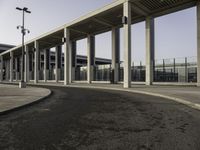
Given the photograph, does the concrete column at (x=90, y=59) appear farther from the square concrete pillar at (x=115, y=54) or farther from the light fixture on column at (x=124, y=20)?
the light fixture on column at (x=124, y=20)

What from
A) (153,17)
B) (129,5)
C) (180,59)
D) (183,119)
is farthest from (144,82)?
(183,119)

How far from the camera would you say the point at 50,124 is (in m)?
5.85

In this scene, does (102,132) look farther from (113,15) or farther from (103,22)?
(103,22)

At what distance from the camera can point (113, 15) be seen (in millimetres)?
28562

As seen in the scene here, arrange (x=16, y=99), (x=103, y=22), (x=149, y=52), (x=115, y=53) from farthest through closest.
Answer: (x=115, y=53) < (x=103, y=22) < (x=149, y=52) < (x=16, y=99)

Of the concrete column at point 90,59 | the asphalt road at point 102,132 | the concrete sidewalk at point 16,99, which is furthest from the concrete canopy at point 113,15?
the asphalt road at point 102,132

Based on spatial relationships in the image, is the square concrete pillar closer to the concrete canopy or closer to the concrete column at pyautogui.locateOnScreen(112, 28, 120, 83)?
the concrete column at pyautogui.locateOnScreen(112, 28, 120, 83)

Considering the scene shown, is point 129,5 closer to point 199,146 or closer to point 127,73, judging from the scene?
point 127,73

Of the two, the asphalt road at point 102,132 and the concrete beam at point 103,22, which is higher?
the concrete beam at point 103,22

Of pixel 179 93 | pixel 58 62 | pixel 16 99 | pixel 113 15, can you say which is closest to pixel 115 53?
pixel 113 15

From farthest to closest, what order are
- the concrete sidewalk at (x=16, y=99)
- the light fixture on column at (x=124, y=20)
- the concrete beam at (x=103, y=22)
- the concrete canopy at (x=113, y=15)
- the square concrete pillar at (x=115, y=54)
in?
the square concrete pillar at (x=115, y=54), the concrete beam at (x=103, y=22), the concrete canopy at (x=113, y=15), the light fixture on column at (x=124, y=20), the concrete sidewalk at (x=16, y=99)

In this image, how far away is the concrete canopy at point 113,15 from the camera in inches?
958

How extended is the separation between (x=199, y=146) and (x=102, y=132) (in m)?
2.21

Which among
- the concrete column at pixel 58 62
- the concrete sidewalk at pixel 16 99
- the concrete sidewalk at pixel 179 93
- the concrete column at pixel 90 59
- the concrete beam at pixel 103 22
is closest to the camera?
the concrete sidewalk at pixel 16 99
